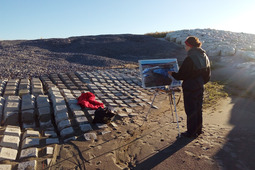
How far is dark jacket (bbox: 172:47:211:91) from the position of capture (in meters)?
3.96

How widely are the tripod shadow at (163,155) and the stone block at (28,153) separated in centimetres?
179

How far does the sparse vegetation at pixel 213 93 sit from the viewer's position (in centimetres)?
693

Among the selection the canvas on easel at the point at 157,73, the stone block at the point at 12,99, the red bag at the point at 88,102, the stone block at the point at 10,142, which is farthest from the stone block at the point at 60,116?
the canvas on easel at the point at 157,73

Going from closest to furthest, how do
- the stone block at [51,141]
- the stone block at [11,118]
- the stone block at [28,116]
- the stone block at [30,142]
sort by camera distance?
the stone block at [30,142], the stone block at [51,141], the stone block at [11,118], the stone block at [28,116]

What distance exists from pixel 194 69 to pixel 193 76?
14 cm

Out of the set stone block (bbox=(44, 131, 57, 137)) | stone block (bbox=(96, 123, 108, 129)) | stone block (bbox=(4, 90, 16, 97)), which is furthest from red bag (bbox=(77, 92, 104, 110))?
stone block (bbox=(4, 90, 16, 97))

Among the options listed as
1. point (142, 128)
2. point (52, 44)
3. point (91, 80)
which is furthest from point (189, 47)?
point (52, 44)

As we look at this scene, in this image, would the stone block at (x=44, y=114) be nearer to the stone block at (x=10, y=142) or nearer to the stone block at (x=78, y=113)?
the stone block at (x=78, y=113)

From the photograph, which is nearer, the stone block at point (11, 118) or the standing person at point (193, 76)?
the standing person at point (193, 76)

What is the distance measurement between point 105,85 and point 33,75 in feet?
9.89

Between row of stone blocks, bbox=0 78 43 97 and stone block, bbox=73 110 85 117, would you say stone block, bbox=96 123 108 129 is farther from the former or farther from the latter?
row of stone blocks, bbox=0 78 43 97

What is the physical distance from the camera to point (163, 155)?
3.77 meters

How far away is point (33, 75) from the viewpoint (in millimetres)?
8359

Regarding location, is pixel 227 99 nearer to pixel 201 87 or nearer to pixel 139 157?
pixel 201 87
